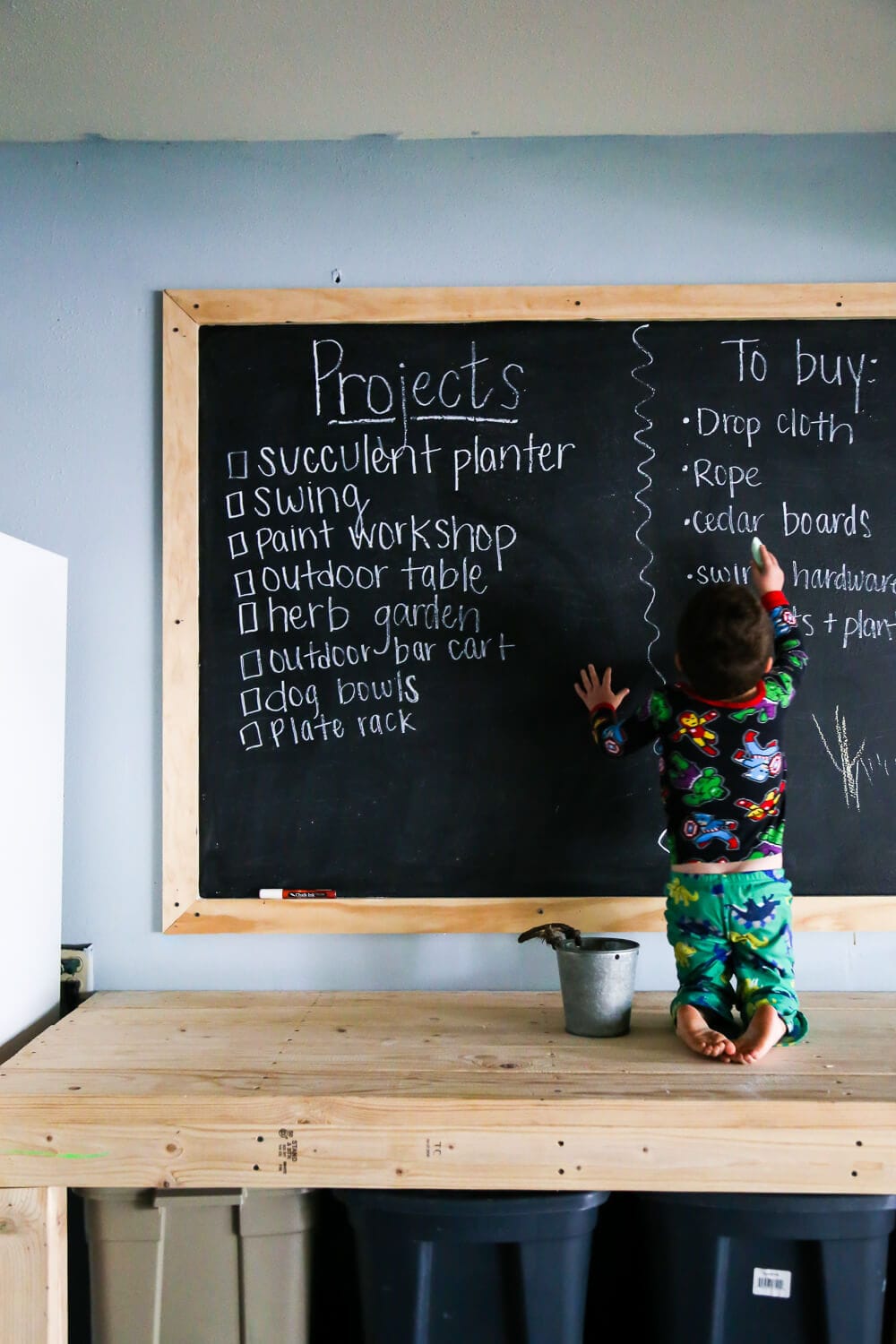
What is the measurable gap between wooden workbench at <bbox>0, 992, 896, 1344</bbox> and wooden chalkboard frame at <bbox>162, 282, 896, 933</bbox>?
1.37 feet

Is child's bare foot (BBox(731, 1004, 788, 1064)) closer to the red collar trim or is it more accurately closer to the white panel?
the red collar trim

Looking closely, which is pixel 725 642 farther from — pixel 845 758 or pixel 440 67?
pixel 440 67

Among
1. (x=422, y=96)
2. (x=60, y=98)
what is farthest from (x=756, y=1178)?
(x=60, y=98)

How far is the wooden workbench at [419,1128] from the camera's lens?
156 centimetres

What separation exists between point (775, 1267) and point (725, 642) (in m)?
1.05

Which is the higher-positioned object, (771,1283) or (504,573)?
(504,573)

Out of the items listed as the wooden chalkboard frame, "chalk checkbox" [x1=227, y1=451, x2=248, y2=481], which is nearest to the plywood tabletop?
the wooden chalkboard frame

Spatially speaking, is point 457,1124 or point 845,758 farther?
point 845,758

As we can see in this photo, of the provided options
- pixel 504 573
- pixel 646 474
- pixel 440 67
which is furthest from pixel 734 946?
pixel 440 67

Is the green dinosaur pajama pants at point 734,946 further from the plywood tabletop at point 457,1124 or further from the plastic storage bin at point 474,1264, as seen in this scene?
the plastic storage bin at point 474,1264

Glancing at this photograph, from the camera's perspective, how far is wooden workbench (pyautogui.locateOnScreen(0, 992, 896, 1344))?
1.56 meters

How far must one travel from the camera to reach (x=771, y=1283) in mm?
1630

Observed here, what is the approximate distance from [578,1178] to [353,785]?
906 millimetres

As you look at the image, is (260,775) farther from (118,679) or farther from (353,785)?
(118,679)
